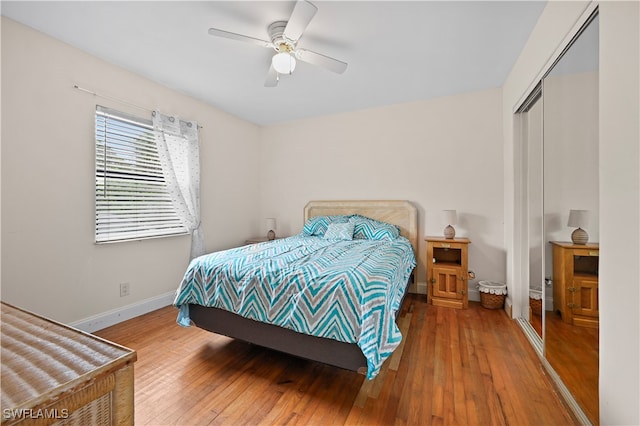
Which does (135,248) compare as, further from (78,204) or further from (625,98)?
(625,98)

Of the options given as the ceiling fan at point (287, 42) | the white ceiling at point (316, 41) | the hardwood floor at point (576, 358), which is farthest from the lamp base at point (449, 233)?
the ceiling fan at point (287, 42)

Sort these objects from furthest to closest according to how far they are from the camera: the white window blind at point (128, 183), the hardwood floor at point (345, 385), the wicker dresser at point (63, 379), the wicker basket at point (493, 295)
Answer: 1. the wicker basket at point (493, 295)
2. the white window blind at point (128, 183)
3. the hardwood floor at point (345, 385)
4. the wicker dresser at point (63, 379)

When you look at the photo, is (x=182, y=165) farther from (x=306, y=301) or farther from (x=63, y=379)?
(x=63, y=379)

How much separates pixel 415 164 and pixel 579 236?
7.12 feet

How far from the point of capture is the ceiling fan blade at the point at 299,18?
1.63 meters

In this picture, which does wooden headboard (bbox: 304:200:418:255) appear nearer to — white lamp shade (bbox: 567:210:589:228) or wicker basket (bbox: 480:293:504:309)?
wicker basket (bbox: 480:293:504:309)

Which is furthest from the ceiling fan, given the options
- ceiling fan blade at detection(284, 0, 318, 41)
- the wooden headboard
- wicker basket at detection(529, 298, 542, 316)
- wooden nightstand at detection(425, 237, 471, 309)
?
wicker basket at detection(529, 298, 542, 316)

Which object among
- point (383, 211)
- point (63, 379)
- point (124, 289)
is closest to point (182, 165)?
point (124, 289)

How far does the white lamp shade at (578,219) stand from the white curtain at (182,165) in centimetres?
345

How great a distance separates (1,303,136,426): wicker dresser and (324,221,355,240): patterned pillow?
280 cm

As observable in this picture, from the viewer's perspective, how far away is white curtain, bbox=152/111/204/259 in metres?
2.99

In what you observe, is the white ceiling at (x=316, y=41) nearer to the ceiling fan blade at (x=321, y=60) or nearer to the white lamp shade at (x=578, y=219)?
the ceiling fan blade at (x=321, y=60)

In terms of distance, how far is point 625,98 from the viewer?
3.54 ft

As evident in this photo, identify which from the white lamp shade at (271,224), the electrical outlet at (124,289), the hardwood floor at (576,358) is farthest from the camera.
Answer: the white lamp shade at (271,224)
